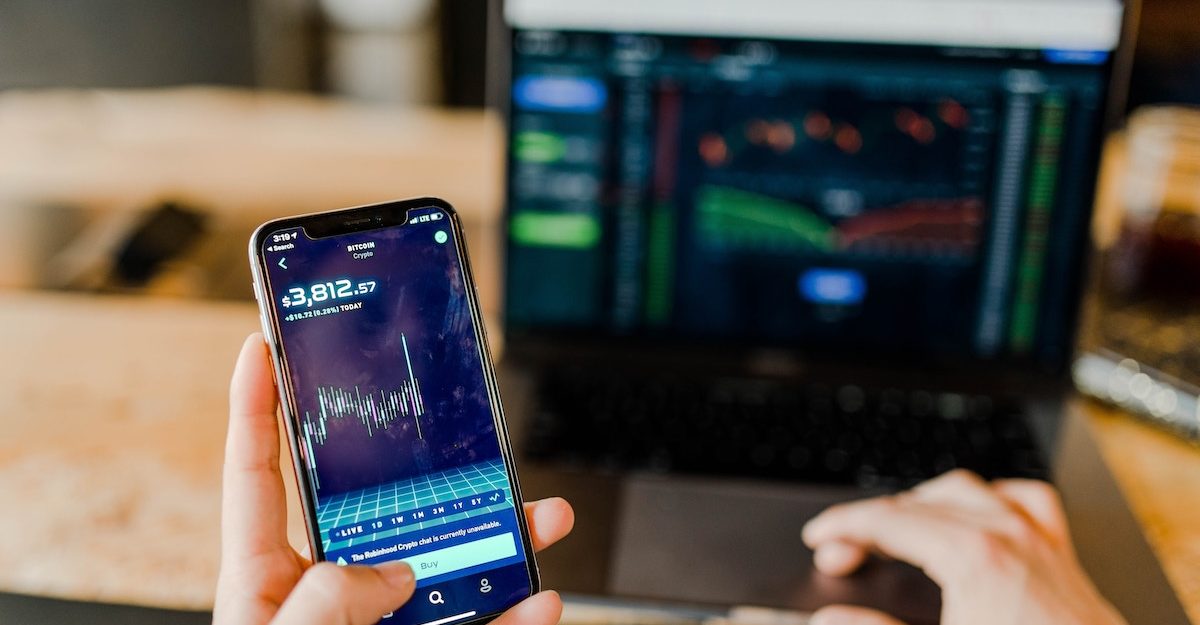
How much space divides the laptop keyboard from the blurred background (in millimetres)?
118

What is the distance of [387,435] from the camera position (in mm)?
476

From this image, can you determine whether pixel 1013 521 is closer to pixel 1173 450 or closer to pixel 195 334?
pixel 1173 450

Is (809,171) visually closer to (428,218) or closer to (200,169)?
(428,218)

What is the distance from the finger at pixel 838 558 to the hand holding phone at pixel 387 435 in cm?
18

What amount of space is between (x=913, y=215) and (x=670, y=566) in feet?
1.27

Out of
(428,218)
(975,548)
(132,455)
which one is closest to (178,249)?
(132,455)

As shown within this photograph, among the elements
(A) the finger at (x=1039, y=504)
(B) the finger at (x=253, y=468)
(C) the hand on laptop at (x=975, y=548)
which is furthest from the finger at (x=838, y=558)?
(B) the finger at (x=253, y=468)


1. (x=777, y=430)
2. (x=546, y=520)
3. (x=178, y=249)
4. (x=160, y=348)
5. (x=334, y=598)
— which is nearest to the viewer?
(x=334, y=598)

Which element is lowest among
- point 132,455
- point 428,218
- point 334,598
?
point 132,455

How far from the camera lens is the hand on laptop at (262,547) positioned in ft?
1.37

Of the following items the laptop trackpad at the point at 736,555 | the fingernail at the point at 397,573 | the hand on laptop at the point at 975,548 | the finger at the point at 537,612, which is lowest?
the laptop trackpad at the point at 736,555

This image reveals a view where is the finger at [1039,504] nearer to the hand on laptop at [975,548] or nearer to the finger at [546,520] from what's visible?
the hand on laptop at [975,548]

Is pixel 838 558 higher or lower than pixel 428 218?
lower

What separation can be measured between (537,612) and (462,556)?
0.15 feet
